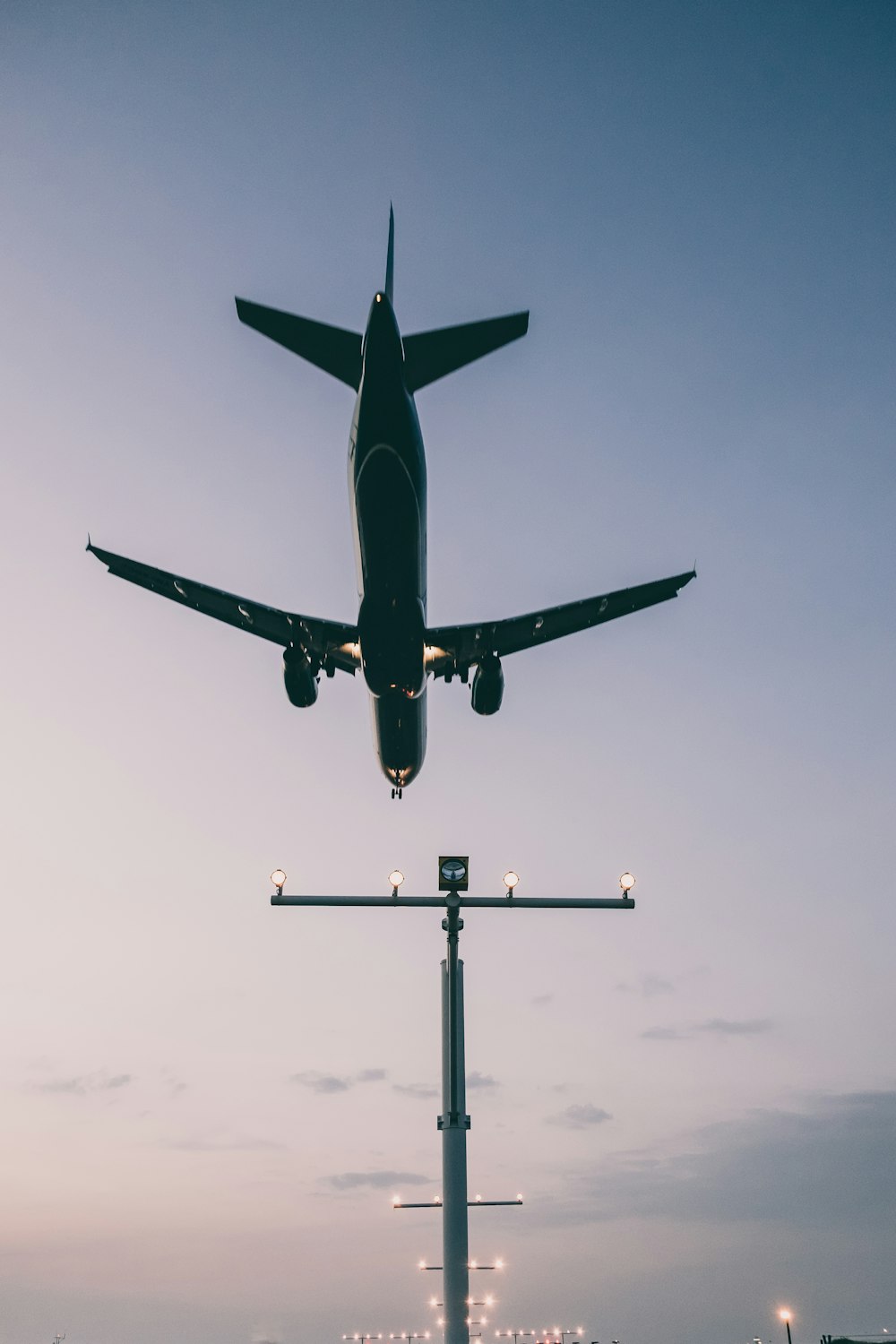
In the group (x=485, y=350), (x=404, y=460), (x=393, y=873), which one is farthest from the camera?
(x=485, y=350)

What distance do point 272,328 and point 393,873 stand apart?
12.7 metres

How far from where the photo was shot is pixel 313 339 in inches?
1028

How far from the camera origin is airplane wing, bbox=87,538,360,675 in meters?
26.7

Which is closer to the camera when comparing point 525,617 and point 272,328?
point 272,328

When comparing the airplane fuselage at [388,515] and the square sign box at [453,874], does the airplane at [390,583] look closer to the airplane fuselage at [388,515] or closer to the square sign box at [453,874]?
the airplane fuselage at [388,515]

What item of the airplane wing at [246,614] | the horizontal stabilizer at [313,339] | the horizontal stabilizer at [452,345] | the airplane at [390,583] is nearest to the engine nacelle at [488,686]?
the airplane at [390,583]

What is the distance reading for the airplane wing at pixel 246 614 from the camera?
26703 millimetres

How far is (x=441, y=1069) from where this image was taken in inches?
866

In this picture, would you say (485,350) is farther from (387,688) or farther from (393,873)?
(393,873)

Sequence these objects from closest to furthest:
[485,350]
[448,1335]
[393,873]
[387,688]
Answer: [448,1335] < [393,873] < [485,350] < [387,688]

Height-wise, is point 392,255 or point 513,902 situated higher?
point 392,255

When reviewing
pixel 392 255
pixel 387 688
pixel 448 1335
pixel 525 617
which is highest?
pixel 392 255

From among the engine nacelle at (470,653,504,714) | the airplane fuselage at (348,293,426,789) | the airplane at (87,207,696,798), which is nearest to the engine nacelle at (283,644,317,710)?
the airplane at (87,207,696,798)

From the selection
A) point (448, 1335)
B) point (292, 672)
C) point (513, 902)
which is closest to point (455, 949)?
point (513, 902)
